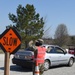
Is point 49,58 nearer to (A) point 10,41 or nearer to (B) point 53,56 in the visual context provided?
(B) point 53,56

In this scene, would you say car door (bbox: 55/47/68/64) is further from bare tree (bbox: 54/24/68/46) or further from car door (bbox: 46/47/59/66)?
bare tree (bbox: 54/24/68/46)

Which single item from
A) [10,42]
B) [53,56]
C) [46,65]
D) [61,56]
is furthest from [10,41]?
[61,56]

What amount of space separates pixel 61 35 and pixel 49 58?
58.5 meters

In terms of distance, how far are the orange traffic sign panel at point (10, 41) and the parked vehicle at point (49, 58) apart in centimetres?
803

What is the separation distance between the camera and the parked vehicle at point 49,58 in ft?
48.8


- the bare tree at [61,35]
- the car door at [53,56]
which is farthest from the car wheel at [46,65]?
the bare tree at [61,35]

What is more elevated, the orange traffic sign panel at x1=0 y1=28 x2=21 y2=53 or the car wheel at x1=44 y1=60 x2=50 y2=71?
the orange traffic sign panel at x1=0 y1=28 x2=21 y2=53

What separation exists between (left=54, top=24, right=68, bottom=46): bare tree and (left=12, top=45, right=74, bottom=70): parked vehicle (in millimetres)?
48590

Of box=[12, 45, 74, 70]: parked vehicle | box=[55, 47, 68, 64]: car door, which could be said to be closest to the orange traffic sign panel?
box=[12, 45, 74, 70]: parked vehicle

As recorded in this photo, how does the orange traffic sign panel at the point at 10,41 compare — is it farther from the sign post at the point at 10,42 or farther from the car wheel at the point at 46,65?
the car wheel at the point at 46,65

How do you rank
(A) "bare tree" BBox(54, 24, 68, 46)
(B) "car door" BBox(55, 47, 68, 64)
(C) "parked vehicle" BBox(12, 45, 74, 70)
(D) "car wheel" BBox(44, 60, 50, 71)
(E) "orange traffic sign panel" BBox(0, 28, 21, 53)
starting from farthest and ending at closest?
(A) "bare tree" BBox(54, 24, 68, 46) < (B) "car door" BBox(55, 47, 68, 64) < (D) "car wheel" BBox(44, 60, 50, 71) < (C) "parked vehicle" BBox(12, 45, 74, 70) < (E) "orange traffic sign panel" BBox(0, 28, 21, 53)

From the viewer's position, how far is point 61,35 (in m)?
73.8

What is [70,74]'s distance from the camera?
1394 cm

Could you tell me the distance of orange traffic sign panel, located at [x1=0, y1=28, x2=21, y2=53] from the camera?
218 inches
